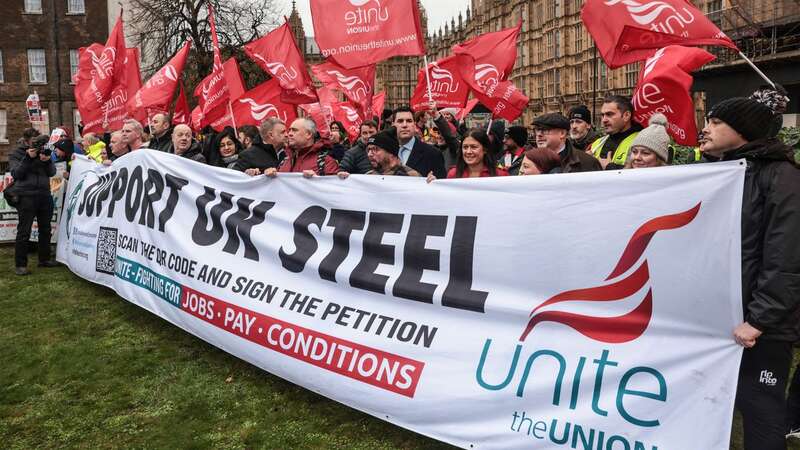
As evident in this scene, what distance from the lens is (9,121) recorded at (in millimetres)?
38312

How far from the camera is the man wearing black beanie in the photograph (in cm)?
273

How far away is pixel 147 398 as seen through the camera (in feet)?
15.6

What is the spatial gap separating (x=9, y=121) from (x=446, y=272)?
4172 centimetres

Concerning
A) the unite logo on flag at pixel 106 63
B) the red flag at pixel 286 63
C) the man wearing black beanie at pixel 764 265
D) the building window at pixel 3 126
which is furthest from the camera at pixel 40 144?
the building window at pixel 3 126

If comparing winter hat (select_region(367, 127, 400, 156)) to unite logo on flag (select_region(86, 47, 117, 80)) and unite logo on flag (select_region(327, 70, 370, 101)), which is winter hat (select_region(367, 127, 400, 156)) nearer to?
unite logo on flag (select_region(327, 70, 370, 101))

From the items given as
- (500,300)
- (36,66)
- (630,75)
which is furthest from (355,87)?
(630,75)

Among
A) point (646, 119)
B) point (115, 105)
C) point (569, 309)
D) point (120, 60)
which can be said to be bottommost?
point (569, 309)

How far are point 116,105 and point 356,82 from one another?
372 centimetres

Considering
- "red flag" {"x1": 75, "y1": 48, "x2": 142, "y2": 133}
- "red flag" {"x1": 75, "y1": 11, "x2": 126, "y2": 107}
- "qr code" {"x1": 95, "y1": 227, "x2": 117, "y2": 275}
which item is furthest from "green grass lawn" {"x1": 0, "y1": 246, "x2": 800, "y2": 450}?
"red flag" {"x1": 75, "y1": 11, "x2": 126, "y2": 107}

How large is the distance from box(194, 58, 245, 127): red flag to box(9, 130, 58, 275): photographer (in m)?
2.30

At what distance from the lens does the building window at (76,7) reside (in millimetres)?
37769

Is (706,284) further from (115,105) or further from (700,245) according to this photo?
(115,105)

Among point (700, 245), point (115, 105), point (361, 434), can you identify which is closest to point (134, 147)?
point (115, 105)

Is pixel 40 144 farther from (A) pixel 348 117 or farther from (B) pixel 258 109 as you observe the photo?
(A) pixel 348 117
